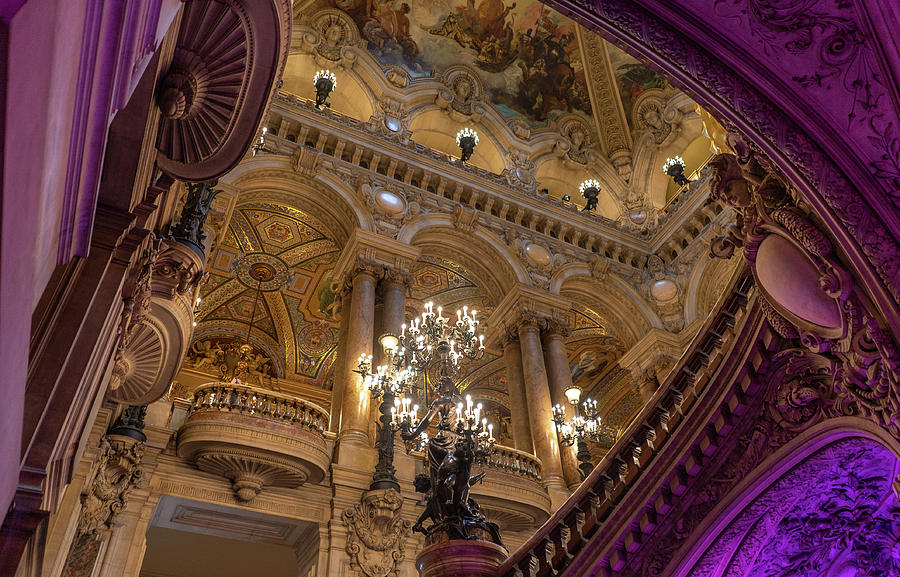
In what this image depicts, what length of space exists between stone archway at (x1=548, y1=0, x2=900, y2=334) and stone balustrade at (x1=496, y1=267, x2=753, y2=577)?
5.48ft

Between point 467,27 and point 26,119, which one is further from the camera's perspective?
point 467,27

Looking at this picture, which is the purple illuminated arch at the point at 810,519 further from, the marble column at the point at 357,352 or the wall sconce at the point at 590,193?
the wall sconce at the point at 590,193

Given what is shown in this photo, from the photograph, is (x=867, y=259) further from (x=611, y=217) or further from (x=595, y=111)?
(x=595, y=111)

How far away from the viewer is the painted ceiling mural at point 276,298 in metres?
14.4

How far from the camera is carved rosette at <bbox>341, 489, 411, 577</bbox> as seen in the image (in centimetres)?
834

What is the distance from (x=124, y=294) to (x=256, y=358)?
1334 cm

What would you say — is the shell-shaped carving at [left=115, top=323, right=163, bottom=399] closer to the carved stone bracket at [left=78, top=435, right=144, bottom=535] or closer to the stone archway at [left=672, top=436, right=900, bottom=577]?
→ the carved stone bracket at [left=78, top=435, right=144, bottom=535]

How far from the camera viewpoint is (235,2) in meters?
3.43

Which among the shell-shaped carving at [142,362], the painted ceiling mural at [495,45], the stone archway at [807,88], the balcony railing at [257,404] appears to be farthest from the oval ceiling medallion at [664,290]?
the stone archway at [807,88]

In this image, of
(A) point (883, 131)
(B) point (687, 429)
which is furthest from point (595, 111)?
(A) point (883, 131)

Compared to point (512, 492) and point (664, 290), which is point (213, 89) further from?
point (664, 290)

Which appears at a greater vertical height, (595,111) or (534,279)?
(595,111)

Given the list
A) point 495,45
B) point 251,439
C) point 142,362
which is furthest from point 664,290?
point 142,362

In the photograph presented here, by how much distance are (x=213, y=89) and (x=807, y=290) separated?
12.3ft
